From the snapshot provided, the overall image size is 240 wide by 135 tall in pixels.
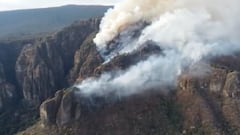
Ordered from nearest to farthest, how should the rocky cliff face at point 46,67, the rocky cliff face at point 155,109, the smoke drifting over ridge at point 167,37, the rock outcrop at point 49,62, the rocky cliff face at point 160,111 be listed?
the rocky cliff face at point 160,111
the rocky cliff face at point 155,109
the smoke drifting over ridge at point 167,37
the rocky cliff face at point 46,67
the rock outcrop at point 49,62

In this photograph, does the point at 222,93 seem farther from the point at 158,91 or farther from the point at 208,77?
the point at 158,91

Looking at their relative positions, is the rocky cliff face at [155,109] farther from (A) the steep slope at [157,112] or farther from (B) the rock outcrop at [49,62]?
(B) the rock outcrop at [49,62]

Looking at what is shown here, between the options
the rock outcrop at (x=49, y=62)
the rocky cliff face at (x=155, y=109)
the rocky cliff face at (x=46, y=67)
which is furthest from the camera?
the rock outcrop at (x=49, y=62)

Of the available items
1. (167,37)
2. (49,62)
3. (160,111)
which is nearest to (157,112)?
(160,111)

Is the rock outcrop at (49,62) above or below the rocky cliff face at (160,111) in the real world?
below

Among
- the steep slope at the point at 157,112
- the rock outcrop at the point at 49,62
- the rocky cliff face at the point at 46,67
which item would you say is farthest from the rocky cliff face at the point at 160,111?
the rock outcrop at the point at 49,62

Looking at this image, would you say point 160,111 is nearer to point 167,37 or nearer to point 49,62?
point 167,37

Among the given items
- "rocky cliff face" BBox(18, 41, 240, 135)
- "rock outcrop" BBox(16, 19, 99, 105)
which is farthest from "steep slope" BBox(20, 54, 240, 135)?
"rock outcrop" BBox(16, 19, 99, 105)

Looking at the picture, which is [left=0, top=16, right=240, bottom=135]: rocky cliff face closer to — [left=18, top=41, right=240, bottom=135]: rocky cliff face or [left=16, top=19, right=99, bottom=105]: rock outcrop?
[left=18, top=41, right=240, bottom=135]: rocky cliff face

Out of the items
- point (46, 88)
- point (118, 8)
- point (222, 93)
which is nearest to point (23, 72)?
point (46, 88)
